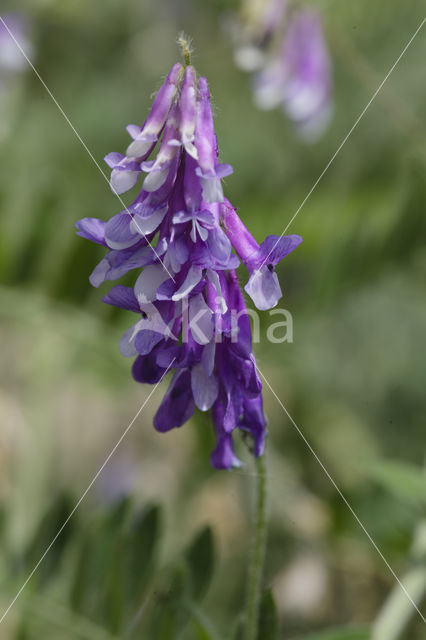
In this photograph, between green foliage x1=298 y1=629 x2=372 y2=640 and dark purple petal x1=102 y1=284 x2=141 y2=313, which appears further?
green foliage x1=298 y1=629 x2=372 y2=640

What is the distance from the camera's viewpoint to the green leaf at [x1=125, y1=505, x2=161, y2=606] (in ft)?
6.48

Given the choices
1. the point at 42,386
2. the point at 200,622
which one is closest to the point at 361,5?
the point at 42,386

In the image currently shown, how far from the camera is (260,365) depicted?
3.34 m

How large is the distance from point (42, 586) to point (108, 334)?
101cm

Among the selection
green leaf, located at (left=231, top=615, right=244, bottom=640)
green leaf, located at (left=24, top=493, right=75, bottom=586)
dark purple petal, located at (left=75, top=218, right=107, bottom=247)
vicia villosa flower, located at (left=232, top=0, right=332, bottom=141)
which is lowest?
green leaf, located at (left=24, top=493, right=75, bottom=586)

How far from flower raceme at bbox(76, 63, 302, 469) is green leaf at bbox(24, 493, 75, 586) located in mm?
901

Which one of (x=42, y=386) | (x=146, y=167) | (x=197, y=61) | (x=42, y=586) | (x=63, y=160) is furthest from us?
(x=197, y=61)

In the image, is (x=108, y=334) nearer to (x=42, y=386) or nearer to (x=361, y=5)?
(x=42, y=386)

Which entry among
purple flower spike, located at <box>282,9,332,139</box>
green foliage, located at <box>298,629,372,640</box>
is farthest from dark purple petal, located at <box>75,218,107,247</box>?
purple flower spike, located at <box>282,9,332,139</box>

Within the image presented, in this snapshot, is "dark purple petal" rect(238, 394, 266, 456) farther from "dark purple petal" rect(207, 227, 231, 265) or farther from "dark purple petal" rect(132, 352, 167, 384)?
"dark purple petal" rect(207, 227, 231, 265)

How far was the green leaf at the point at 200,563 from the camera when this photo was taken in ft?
→ 5.92

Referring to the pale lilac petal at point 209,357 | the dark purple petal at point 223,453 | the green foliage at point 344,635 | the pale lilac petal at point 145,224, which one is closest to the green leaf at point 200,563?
the green foliage at point 344,635

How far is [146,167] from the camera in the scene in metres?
1.28

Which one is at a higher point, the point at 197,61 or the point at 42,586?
the point at 197,61
